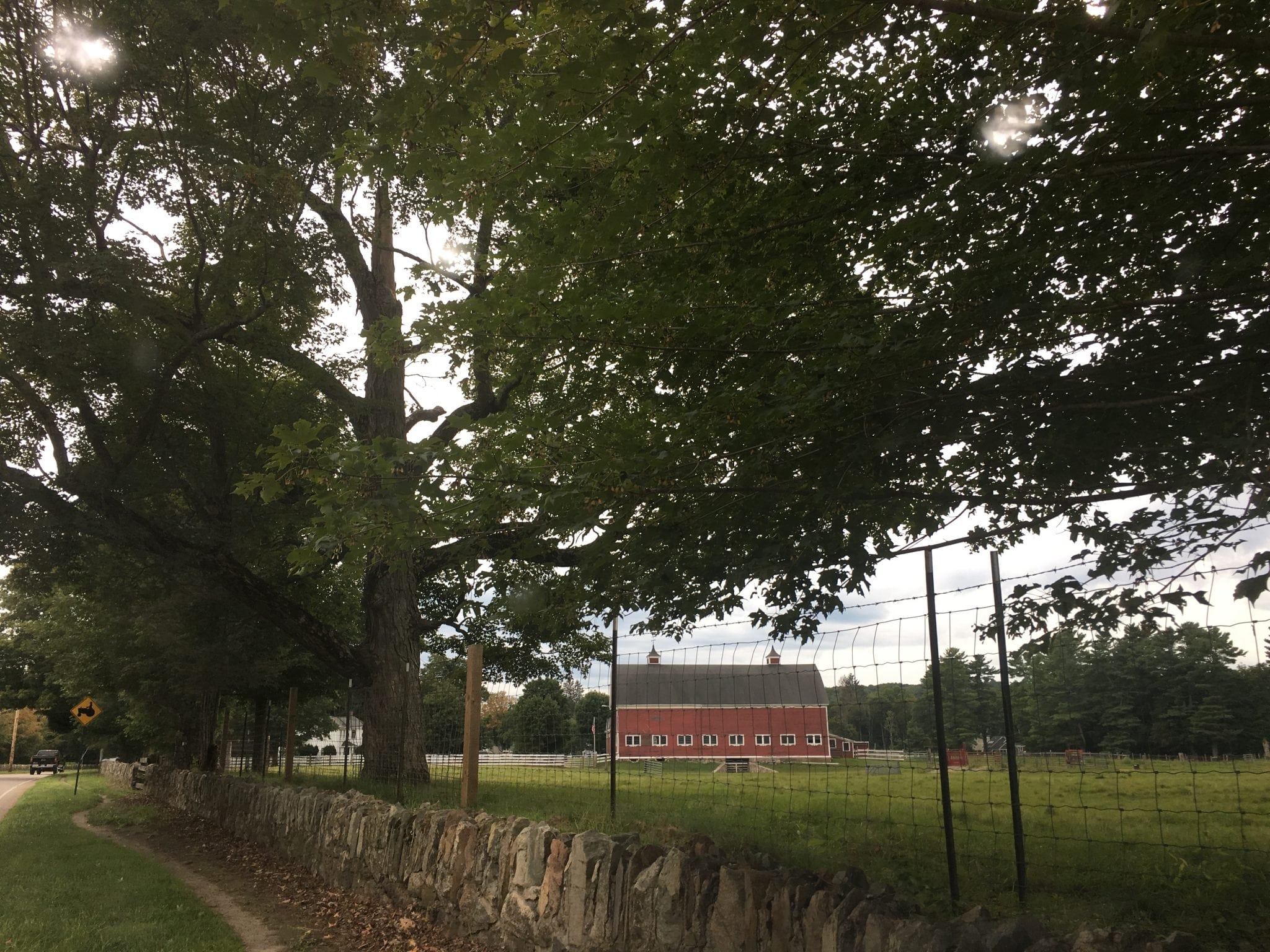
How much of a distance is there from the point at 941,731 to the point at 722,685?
1.83 meters

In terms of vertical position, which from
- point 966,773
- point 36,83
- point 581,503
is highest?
point 36,83

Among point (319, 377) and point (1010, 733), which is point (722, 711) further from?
point (319, 377)

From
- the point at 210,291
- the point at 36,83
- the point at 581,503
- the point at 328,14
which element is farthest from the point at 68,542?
the point at 328,14

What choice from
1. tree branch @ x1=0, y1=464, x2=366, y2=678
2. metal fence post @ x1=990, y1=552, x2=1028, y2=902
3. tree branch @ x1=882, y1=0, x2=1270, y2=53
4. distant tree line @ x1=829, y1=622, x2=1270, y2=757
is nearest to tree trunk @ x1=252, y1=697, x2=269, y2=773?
tree branch @ x1=0, y1=464, x2=366, y2=678

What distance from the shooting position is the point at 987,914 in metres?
3.41

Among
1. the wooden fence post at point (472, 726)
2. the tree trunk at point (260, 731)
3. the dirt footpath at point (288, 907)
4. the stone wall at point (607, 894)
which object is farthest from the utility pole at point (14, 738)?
the wooden fence post at point (472, 726)

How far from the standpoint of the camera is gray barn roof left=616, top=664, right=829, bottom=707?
5.48m

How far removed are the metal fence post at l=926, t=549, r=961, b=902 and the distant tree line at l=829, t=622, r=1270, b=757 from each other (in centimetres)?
11

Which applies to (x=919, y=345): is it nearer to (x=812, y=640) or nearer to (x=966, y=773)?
(x=812, y=640)

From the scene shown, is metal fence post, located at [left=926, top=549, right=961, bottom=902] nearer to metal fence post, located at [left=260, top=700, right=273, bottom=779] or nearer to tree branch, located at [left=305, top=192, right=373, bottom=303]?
tree branch, located at [left=305, top=192, right=373, bottom=303]

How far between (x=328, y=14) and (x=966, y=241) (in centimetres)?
296

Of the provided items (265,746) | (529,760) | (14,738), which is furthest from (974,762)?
(14,738)

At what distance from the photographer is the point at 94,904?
25.9ft

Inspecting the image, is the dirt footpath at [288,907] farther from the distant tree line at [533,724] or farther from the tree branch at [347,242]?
the tree branch at [347,242]
